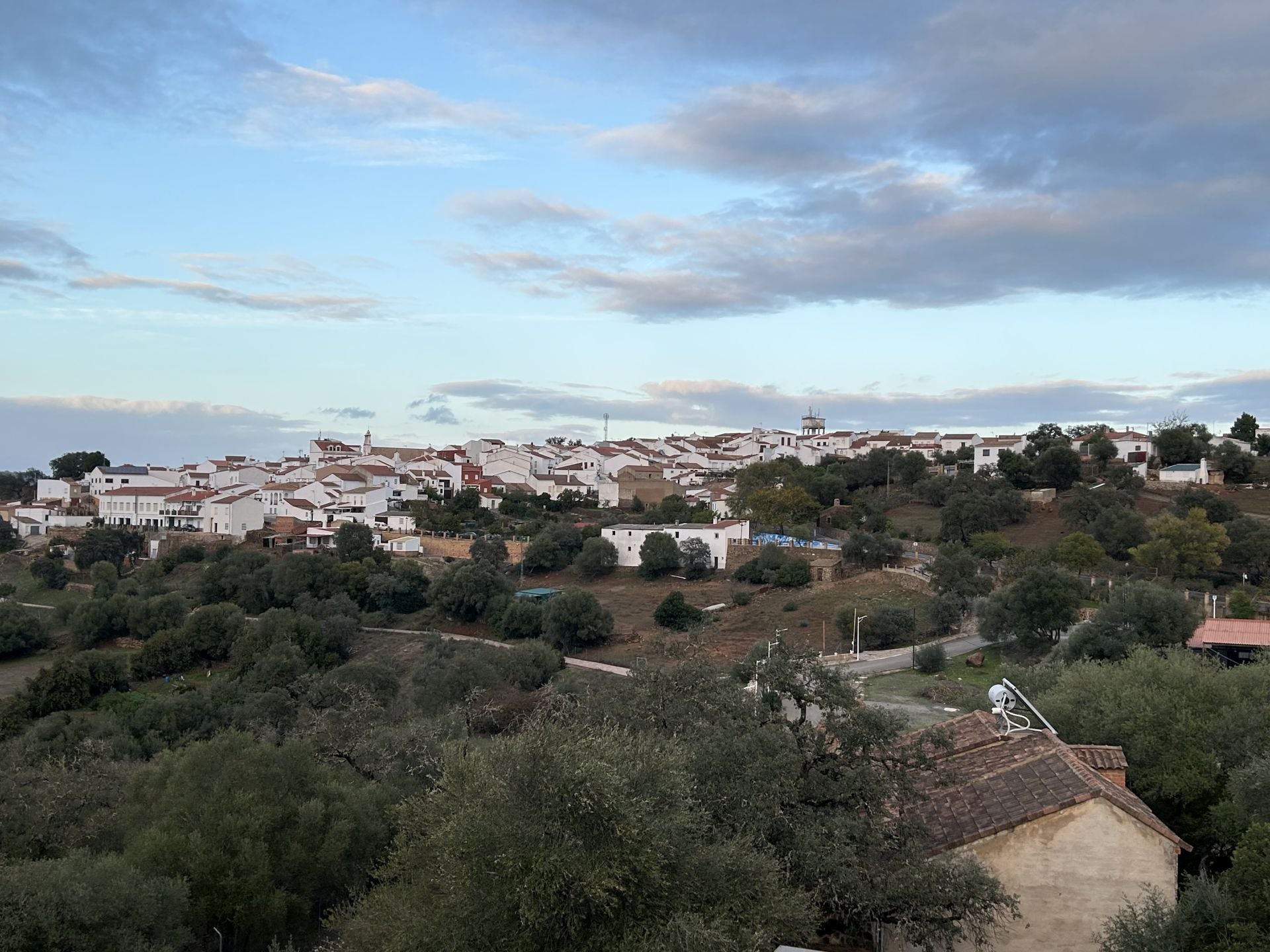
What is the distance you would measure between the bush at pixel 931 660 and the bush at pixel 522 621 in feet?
63.7

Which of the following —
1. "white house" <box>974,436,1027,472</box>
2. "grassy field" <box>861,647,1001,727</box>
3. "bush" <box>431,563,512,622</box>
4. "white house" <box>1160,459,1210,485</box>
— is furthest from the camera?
"white house" <box>974,436,1027,472</box>

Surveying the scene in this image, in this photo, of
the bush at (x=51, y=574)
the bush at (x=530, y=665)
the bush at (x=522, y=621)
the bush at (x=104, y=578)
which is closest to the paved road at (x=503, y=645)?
the bush at (x=522, y=621)

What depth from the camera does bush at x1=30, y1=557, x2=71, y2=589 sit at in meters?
56.8

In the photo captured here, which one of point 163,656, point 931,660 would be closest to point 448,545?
point 163,656

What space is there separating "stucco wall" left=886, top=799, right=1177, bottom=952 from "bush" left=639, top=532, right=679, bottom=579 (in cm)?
4335

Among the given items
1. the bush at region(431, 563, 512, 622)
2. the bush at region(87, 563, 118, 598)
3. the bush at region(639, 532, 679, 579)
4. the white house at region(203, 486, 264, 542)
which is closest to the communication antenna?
the bush at region(431, 563, 512, 622)

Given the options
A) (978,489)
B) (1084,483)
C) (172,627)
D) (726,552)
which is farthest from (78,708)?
(1084,483)

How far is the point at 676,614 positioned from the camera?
43375 mm

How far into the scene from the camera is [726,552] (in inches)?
2067

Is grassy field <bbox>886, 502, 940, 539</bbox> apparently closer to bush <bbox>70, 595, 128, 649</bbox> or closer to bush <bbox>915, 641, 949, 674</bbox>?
bush <bbox>915, 641, 949, 674</bbox>

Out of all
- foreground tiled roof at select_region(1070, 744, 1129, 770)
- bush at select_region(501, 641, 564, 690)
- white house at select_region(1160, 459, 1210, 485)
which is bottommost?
bush at select_region(501, 641, 564, 690)

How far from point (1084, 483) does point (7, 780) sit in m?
53.1

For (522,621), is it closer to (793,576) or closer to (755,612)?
(755,612)

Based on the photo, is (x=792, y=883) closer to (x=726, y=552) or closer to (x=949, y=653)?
(x=949, y=653)
